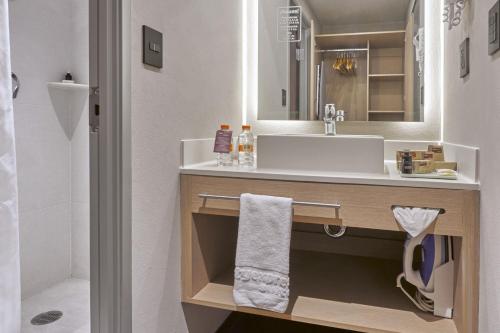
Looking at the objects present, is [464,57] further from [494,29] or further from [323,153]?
[323,153]

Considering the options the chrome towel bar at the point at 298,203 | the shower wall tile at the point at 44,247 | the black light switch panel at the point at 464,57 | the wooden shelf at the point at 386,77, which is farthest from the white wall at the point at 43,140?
the black light switch panel at the point at 464,57

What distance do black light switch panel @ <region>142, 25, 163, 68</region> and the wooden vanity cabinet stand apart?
1.42ft

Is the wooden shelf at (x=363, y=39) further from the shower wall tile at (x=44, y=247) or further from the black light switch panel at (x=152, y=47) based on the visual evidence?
the shower wall tile at (x=44, y=247)

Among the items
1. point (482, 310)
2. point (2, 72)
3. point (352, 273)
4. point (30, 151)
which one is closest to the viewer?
point (2, 72)

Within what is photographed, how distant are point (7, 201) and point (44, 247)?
159cm

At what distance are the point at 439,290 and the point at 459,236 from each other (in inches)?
9.7

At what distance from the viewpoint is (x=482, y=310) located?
1108 millimetres

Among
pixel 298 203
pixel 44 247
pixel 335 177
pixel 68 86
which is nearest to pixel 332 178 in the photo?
pixel 335 177

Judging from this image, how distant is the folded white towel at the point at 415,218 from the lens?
3.86 ft

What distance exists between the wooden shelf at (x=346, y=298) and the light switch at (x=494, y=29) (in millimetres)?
871

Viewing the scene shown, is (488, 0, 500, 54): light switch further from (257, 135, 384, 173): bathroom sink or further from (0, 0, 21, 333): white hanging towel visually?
(0, 0, 21, 333): white hanging towel

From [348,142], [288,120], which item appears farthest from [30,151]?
[348,142]

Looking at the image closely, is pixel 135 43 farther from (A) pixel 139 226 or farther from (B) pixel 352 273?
(B) pixel 352 273

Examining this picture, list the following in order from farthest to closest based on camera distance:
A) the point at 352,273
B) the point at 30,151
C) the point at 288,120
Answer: the point at 30,151 < the point at 288,120 < the point at 352,273
